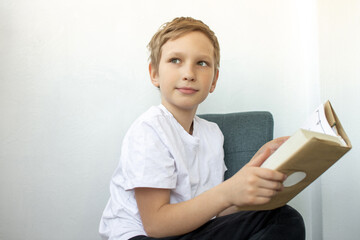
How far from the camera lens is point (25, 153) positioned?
42.1 inches

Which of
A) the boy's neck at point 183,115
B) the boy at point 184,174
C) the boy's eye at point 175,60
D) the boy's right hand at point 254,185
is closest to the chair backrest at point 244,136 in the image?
the boy at point 184,174

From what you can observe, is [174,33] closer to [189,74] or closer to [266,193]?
[189,74]

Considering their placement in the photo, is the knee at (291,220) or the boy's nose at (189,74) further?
the boy's nose at (189,74)

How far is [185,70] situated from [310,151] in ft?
1.48

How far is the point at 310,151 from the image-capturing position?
48 centimetres

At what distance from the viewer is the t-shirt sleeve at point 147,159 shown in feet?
2.39

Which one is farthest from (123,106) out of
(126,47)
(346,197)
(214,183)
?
(346,197)

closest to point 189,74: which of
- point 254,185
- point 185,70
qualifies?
point 185,70

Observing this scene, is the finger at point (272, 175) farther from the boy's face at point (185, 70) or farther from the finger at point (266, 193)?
the boy's face at point (185, 70)

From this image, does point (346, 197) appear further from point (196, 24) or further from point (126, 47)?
point (126, 47)

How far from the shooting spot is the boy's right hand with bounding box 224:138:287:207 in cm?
54

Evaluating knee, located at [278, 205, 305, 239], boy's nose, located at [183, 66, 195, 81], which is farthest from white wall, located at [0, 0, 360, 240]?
knee, located at [278, 205, 305, 239]

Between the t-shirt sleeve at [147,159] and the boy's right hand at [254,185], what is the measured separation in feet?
0.55

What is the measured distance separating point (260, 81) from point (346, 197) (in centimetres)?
51
